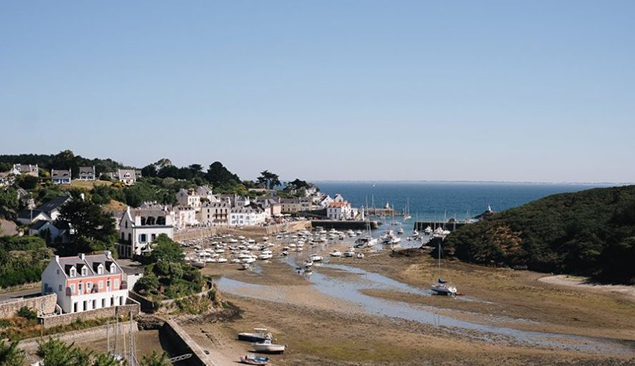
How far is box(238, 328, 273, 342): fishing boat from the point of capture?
37000mm

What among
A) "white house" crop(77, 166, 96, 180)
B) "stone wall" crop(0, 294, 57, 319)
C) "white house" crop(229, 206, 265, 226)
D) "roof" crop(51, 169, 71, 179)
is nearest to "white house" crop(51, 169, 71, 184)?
"roof" crop(51, 169, 71, 179)

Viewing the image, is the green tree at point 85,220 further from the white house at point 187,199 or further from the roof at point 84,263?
the white house at point 187,199

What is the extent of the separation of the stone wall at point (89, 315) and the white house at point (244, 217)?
7324 centimetres

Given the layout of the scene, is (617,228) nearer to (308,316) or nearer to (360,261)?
(360,261)

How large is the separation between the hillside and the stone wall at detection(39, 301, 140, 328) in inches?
1755

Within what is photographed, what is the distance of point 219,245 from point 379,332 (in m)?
50.5

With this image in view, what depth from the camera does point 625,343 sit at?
38.8m

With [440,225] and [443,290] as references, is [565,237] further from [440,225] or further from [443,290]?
[440,225]

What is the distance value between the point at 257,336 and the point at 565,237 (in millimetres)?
49368

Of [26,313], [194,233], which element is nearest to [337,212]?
[194,233]

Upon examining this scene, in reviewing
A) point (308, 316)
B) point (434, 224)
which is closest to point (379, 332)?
point (308, 316)

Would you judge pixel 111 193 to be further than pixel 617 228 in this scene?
Yes

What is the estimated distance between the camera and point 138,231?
2509 inches

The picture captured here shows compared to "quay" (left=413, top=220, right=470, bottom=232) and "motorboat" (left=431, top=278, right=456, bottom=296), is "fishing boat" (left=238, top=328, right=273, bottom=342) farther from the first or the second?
"quay" (left=413, top=220, right=470, bottom=232)
